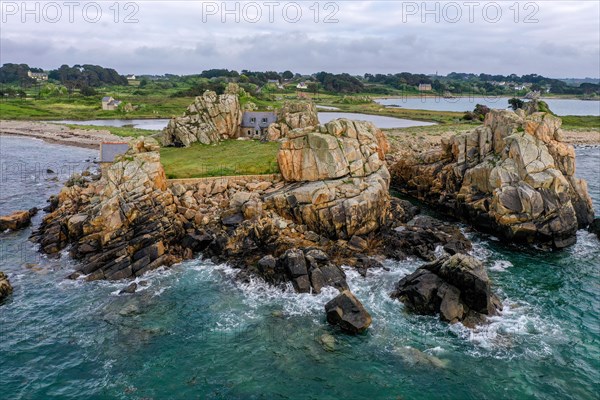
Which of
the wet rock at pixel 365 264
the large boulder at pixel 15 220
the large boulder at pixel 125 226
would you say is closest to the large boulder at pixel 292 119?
the large boulder at pixel 125 226

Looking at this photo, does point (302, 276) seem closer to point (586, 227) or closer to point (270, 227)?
point (270, 227)

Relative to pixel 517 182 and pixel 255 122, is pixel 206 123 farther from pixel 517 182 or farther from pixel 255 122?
pixel 517 182

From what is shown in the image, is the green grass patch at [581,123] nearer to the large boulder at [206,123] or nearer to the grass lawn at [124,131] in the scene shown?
the large boulder at [206,123]

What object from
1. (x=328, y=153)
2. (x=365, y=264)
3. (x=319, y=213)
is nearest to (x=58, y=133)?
(x=328, y=153)

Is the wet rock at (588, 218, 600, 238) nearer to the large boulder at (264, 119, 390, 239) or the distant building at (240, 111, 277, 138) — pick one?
the large boulder at (264, 119, 390, 239)

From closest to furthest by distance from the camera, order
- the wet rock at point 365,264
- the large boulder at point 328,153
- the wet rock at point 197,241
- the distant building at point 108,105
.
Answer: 1. the wet rock at point 365,264
2. the wet rock at point 197,241
3. the large boulder at point 328,153
4. the distant building at point 108,105

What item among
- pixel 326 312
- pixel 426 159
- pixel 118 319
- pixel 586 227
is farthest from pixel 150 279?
pixel 586 227
